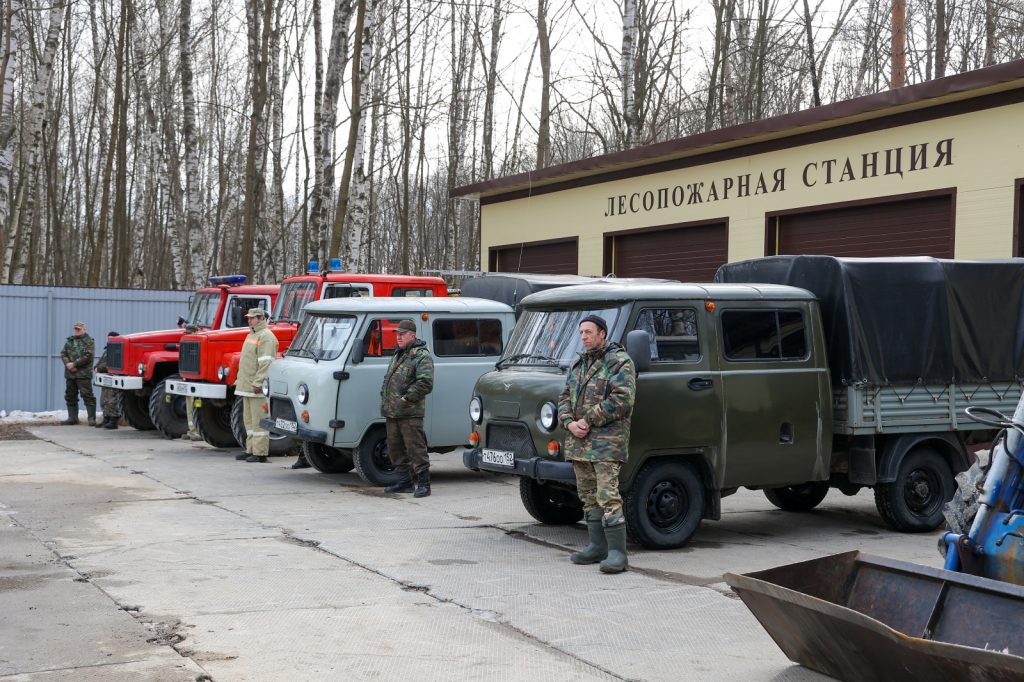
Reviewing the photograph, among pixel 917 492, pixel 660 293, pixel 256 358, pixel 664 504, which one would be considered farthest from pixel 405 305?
pixel 917 492

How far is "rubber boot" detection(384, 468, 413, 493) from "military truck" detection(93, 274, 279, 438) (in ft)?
19.1

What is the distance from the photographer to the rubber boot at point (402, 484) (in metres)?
12.2

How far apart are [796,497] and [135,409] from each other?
472 inches

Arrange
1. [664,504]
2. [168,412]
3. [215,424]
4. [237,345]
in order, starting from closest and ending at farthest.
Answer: [664,504] < [237,345] < [215,424] < [168,412]

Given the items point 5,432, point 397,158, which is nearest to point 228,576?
point 5,432

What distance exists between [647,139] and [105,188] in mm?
15671

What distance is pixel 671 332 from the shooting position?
9.26 meters

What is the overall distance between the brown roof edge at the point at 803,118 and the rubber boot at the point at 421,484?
300 inches

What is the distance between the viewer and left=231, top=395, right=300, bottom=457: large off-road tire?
1538 cm

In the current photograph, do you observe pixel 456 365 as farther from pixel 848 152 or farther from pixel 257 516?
pixel 848 152

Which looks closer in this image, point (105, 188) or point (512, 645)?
point (512, 645)

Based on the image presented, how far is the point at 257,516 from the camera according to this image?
1057 cm

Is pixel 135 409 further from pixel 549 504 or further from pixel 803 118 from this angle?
pixel 803 118

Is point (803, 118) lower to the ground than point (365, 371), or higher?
higher
